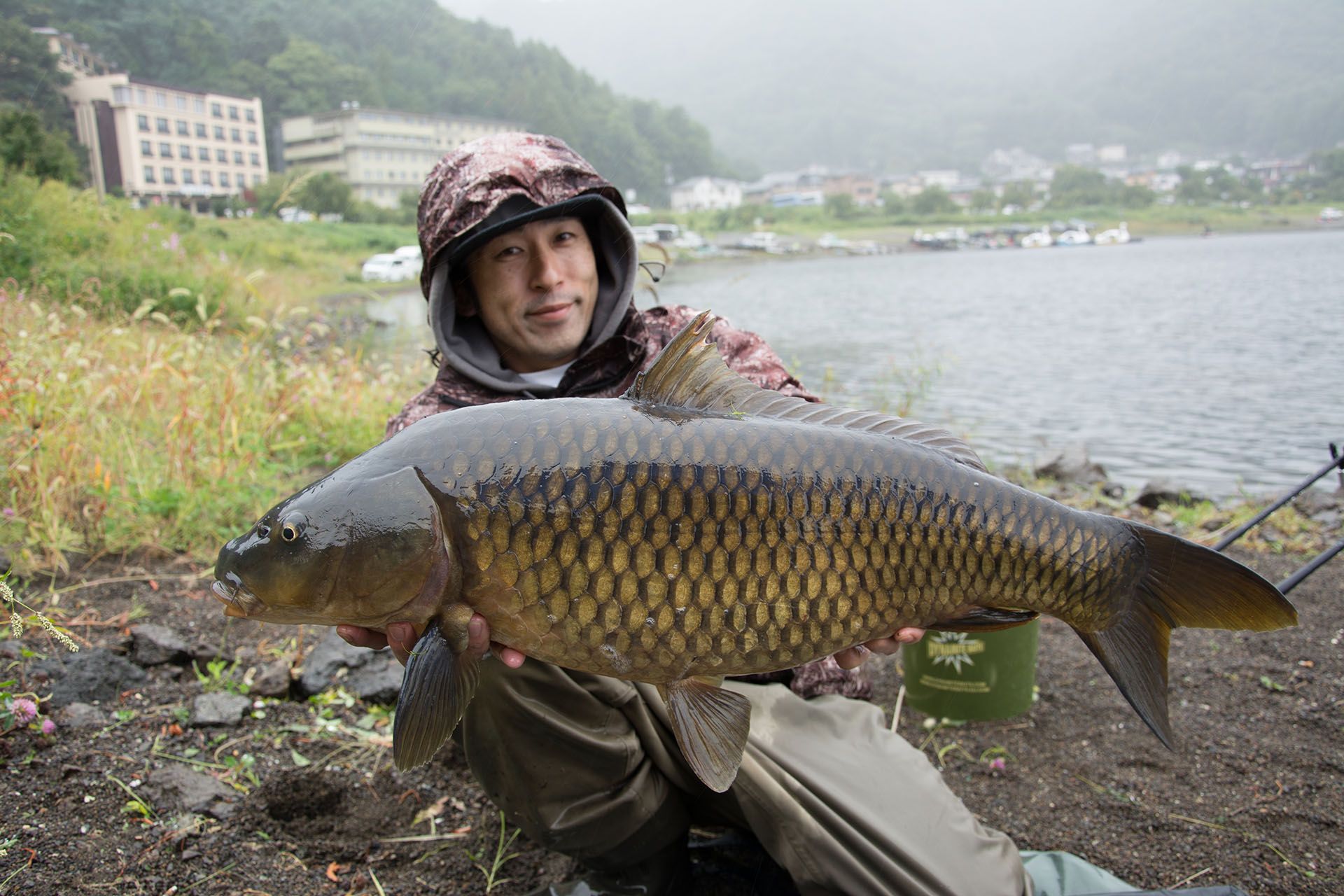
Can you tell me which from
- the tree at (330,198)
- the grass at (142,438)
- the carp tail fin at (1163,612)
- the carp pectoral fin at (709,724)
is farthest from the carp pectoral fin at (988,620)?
the tree at (330,198)

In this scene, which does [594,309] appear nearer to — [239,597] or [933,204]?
[239,597]

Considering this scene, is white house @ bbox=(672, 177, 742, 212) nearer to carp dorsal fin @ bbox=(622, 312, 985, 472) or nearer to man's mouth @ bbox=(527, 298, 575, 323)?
man's mouth @ bbox=(527, 298, 575, 323)

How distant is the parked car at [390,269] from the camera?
948 inches

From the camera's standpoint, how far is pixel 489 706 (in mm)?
1826

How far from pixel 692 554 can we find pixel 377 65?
59468 millimetres

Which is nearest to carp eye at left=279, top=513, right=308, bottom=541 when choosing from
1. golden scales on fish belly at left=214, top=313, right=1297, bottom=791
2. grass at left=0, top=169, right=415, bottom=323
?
golden scales on fish belly at left=214, top=313, right=1297, bottom=791

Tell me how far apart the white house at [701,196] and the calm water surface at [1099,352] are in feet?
99.3

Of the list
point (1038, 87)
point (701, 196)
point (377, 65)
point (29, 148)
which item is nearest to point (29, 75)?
point (29, 148)

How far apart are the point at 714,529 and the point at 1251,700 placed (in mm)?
2432

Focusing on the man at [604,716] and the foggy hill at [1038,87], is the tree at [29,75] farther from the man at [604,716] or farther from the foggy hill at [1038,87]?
the foggy hill at [1038,87]

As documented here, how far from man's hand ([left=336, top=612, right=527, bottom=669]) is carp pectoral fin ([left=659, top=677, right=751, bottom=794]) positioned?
30cm

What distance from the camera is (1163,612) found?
163 cm

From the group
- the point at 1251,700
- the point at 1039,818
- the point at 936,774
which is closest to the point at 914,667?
the point at 1039,818

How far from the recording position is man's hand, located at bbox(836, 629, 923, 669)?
1636mm
